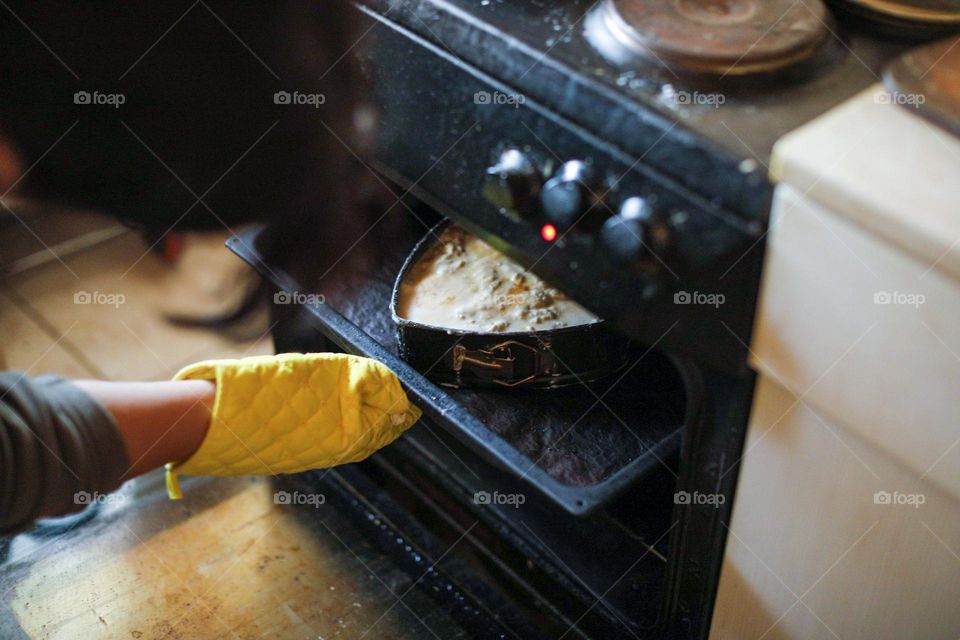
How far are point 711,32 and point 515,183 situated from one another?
243mm

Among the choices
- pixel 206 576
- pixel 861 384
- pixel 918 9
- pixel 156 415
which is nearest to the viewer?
pixel 861 384

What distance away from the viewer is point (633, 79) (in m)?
0.99

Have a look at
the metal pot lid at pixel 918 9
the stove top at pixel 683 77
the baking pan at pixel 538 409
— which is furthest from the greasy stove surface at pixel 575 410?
the metal pot lid at pixel 918 9

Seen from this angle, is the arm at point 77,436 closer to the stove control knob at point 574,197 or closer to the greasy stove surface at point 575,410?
the greasy stove surface at point 575,410

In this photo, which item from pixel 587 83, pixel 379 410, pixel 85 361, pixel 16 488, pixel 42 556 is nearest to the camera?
pixel 587 83

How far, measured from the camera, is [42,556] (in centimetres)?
165

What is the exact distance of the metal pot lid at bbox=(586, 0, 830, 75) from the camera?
3.25ft

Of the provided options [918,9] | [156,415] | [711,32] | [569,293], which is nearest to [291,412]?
[156,415]

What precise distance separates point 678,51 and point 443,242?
21.0 inches

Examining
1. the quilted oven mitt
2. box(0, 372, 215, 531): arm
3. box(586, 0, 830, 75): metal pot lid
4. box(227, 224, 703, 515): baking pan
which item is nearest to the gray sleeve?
box(0, 372, 215, 531): arm

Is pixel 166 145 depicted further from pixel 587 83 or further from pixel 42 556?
pixel 587 83

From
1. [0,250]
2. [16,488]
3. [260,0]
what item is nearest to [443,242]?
[260,0]

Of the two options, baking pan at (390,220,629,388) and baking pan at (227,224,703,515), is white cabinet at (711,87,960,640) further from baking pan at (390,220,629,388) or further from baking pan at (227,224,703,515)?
baking pan at (390,220,629,388)

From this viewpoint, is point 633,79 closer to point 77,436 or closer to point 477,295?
point 477,295
